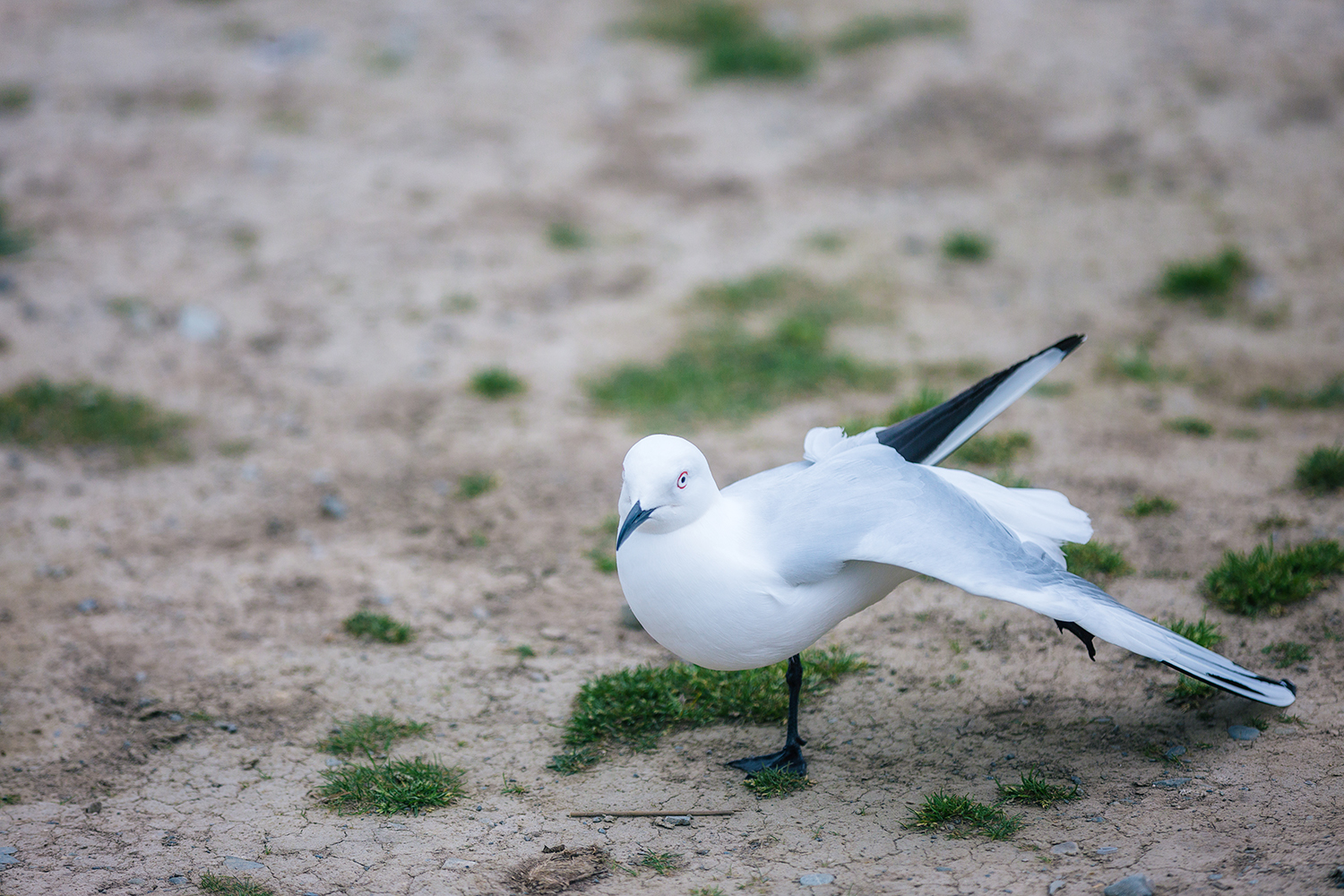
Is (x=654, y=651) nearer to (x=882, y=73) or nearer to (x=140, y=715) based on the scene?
(x=140, y=715)

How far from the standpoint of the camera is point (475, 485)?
508 centimetres

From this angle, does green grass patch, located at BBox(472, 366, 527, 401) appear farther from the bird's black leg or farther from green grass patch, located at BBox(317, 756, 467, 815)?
the bird's black leg

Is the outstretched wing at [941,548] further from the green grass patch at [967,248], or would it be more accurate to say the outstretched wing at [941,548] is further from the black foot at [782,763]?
the green grass patch at [967,248]

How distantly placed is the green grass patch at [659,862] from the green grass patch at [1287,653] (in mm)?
2123

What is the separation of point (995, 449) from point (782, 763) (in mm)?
2297

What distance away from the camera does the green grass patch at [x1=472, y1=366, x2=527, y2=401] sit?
5.83m

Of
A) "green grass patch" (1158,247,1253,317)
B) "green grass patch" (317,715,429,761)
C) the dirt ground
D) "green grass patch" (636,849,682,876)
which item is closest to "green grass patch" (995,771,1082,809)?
the dirt ground

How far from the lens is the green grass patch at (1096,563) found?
4.16 meters

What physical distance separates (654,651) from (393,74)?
6.37 meters

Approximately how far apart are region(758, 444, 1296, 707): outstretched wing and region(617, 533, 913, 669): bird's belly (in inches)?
3.6

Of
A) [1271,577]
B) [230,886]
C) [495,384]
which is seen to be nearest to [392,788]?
[230,886]

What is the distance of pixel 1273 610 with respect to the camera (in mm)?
3840

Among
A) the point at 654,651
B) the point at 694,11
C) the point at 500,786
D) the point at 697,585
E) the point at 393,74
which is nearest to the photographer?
the point at 697,585

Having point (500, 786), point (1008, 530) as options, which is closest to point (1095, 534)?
point (1008, 530)
